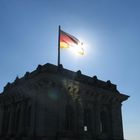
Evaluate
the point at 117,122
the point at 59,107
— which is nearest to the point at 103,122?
the point at 117,122

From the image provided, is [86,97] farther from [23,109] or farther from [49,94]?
[23,109]

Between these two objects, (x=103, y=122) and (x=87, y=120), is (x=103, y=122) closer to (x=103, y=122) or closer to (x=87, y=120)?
(x=103, y=122)

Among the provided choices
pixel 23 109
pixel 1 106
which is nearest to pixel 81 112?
pixel 23 109

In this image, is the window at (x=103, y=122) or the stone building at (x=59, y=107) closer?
the stone building at (x=59, y=107)

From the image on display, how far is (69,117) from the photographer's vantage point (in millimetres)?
30312

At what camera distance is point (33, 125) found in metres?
28.5

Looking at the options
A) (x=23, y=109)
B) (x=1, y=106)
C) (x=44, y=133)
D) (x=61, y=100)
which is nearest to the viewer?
(x=44, y=133)

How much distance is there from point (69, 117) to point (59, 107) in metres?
1.90

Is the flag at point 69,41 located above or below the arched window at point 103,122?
above

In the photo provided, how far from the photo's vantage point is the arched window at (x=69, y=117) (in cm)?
2972

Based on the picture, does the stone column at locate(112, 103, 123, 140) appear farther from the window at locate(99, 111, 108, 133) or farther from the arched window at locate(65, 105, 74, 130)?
the arched window at locate(65, 105, 74, 130)

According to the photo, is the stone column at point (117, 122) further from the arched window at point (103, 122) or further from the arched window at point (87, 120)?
the arched window at point (87, 120)

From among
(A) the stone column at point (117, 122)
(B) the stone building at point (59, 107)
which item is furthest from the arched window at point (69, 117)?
(A) the stone column at point (117, 122)

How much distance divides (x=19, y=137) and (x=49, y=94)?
5623 millimetres
